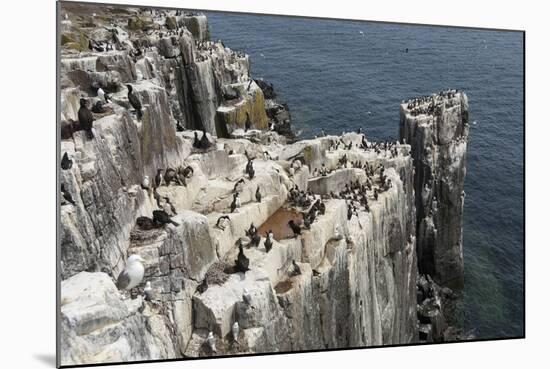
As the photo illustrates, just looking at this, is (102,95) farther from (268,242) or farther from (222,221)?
(268,242)

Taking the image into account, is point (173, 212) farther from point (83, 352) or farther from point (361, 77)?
point (361, 77)

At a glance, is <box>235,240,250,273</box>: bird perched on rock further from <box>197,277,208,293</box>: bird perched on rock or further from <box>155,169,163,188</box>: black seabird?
<box>155,169,163,188</box>: black seabird

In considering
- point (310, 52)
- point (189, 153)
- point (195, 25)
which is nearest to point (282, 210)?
point (189, 153)

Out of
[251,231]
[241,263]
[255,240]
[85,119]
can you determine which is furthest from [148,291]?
[85,119]

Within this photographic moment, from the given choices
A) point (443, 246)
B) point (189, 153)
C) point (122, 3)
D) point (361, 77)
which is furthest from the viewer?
point (443, 246)

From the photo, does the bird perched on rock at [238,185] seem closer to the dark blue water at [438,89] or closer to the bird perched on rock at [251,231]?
the bird perched on rock at [251,231]

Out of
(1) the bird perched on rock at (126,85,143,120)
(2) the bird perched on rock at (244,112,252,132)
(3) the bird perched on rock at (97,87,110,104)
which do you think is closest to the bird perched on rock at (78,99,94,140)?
(3) the bird perched on rock at (97,87,110,104)
